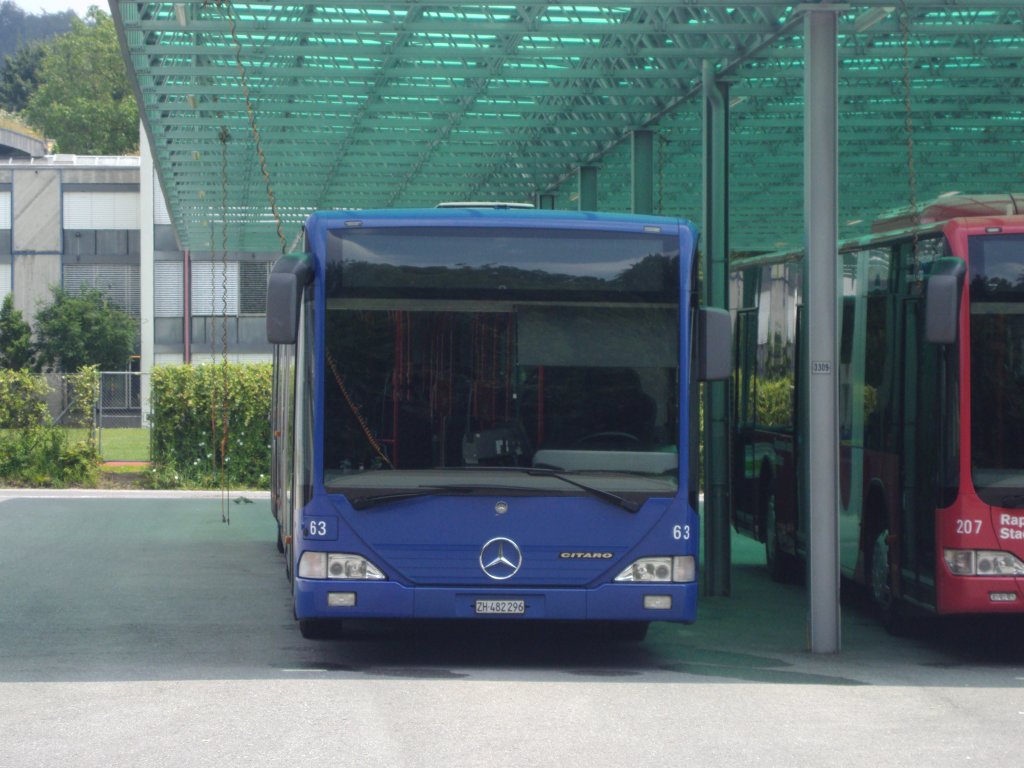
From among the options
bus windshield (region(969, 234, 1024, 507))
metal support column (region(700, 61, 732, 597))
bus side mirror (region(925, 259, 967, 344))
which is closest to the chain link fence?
metal support column (region(700, 61, 732, 597))

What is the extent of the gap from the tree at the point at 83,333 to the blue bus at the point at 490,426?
50.0m

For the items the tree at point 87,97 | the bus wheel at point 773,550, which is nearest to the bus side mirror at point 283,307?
the bus wheel at point 773,550

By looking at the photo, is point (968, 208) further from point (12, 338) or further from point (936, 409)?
point (12, 338)

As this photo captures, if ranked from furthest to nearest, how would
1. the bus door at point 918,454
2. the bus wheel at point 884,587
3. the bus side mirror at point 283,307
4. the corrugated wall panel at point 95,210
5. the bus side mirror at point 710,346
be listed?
the corrugated wall panel at point 95,210 → the bus wheel at point 884,587 → the bus door at point 918,454 → the bus side mirror at point 710,346 → the bus side mirror at point 283,307

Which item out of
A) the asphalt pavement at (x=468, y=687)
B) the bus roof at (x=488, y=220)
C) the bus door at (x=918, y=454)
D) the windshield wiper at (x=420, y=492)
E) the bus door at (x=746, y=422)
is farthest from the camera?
the bus door at (x=746, y=422)

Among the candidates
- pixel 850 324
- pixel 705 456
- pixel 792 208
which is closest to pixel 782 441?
pixel 705 456

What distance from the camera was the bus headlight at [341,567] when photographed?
1075cm

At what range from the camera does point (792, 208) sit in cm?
3066

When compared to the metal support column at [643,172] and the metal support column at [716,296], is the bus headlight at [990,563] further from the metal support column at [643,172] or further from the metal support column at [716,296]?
the metal support column at [643,172]

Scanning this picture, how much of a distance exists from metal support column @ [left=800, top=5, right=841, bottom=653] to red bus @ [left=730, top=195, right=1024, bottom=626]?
0.59 meters

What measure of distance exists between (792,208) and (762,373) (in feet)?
43.8

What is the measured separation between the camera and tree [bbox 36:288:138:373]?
59531 millimetres

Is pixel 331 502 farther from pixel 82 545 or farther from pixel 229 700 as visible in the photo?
pixel 82 545

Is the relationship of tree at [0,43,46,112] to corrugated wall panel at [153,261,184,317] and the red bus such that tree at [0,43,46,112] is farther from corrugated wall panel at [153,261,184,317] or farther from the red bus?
the red bus
